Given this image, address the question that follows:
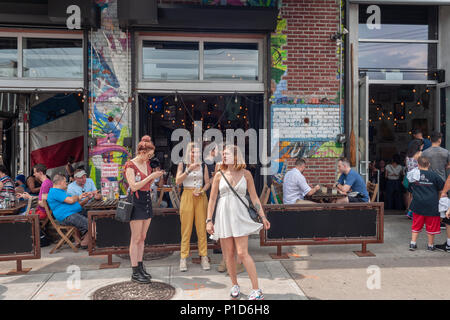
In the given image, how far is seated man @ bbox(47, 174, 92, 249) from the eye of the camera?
6.20 meters

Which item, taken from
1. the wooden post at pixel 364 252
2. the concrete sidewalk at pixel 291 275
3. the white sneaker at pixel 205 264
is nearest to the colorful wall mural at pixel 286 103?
the concrete sidewalk at pixel 291 275

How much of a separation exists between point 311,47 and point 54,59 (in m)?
5.67

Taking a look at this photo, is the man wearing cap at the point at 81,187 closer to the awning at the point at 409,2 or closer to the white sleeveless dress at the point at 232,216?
the white sleeveless dress at the point at 232,216

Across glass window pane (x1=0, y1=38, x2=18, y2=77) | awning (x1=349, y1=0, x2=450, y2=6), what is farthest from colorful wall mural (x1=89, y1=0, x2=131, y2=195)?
awning (x1=349, y1=0, x2=450, y2=6)

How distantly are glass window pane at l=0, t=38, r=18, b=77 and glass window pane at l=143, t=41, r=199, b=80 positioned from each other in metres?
2.78

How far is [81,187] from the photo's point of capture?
272 inches

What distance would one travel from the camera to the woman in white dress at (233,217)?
13.4ft

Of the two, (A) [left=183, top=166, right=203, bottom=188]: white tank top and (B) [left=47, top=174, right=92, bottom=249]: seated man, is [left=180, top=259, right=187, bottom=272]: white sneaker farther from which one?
(B) [left=47, top=174, right=92, bottom=249]: seated man

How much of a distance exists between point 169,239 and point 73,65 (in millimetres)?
4713

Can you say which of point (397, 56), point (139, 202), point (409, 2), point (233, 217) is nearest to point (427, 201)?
point (233, 217)

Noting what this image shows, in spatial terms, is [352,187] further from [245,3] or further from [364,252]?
[245,3]

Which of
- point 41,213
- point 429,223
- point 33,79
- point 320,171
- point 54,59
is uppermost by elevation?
point 54,59

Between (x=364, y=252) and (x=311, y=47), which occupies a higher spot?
(x=311, y=47)
